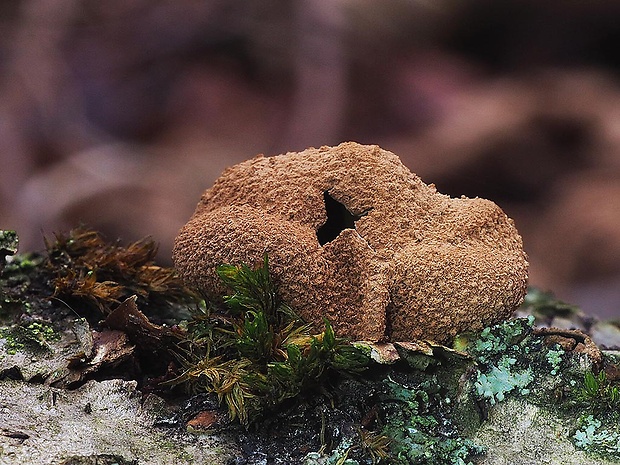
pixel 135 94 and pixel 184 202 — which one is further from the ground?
pixel 135 94

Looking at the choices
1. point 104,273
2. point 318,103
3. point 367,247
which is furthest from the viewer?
point 318,103

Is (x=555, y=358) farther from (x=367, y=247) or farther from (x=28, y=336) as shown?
(x=28, y=336)

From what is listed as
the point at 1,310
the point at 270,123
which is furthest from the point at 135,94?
the point at 1,310

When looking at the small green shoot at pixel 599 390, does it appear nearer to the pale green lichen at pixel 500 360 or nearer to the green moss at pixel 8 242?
the pale green lichen at pixel 500 360

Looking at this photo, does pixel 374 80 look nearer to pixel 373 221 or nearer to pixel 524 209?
pixel 524 209

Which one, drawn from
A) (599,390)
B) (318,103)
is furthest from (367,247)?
(318,103)

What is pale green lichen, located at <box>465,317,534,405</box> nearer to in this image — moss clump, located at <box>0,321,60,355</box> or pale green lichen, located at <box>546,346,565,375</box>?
pale green lichen, located at <box>546,346,565,375</box>
